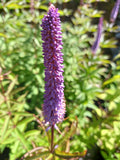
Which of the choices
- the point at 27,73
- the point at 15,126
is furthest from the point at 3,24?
the point at 15,126

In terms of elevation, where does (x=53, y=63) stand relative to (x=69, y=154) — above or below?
above

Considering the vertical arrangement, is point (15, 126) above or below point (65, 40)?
below

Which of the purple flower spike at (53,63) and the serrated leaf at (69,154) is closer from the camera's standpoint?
the purple flower spike at (53,63)

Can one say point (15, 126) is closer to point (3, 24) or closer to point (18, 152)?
point (18, 152)

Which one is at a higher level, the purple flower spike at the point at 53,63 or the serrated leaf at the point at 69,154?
the purple flower spike at the point at 53,63

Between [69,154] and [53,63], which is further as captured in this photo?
[69,154]

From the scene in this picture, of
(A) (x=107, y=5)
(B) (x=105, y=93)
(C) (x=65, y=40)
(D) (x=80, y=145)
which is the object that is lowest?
(D) (x=80, y=145)

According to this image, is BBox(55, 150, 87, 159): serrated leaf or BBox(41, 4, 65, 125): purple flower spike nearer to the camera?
BBox(41, 4, 65, 125): purple flower spike

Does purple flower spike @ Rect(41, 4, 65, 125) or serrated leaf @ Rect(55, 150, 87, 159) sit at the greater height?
purple flower spike @ Rect(41, 4, 65, 125)
